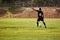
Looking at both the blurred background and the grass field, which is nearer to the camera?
the grass field

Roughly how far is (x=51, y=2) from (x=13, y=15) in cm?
558

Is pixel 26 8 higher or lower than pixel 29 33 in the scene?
higher

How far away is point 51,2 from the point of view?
30.0 m

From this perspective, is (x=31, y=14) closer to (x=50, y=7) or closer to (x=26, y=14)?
(x=26, y=14)

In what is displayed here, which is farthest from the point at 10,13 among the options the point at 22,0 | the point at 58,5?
the point at 58,5

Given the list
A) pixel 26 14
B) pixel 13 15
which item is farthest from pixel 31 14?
pixel 13 15

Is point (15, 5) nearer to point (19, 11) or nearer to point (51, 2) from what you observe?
point (19, 11)

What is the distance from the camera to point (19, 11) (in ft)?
97.9

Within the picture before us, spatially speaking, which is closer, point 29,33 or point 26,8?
point 29,33

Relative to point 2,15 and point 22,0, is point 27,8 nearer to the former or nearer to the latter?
point 22,0

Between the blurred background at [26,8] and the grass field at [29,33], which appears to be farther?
the blurred background at [26,8]

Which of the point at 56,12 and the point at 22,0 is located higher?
the point at 22,0

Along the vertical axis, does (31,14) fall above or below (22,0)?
below

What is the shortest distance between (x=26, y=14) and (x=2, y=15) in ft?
10.4
